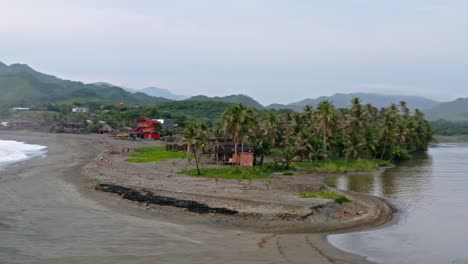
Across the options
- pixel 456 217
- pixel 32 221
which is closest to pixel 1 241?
pixel 32 221

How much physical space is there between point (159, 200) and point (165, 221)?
611 centimetres

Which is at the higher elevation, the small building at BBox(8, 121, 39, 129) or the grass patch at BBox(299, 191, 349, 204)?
the small building at BBox(8, 121, 39, 129)

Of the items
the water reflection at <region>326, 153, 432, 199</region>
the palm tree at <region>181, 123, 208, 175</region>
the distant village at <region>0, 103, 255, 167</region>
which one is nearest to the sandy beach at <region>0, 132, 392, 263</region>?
the palm tree at <region>181, 123, 208, 175</region>

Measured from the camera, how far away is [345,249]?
88.3ft

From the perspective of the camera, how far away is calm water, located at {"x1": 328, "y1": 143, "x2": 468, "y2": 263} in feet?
88.0

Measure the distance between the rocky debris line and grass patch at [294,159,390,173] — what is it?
3683 centimetres

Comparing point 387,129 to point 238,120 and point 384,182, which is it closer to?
point 384,182

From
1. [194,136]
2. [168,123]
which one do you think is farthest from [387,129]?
[168,123]

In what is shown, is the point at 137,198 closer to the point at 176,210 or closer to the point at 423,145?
the point at 176,210

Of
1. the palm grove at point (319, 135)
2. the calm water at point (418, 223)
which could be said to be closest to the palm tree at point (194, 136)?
the palm grove at point (319, 135)

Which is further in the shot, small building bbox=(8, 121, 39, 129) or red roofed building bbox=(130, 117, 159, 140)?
small building bbox=(8, 121, 39, 129)

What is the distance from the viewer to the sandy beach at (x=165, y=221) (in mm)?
23052

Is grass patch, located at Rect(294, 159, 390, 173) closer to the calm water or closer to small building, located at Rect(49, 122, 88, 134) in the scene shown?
the calm water

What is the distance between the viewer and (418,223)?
36000 mm
